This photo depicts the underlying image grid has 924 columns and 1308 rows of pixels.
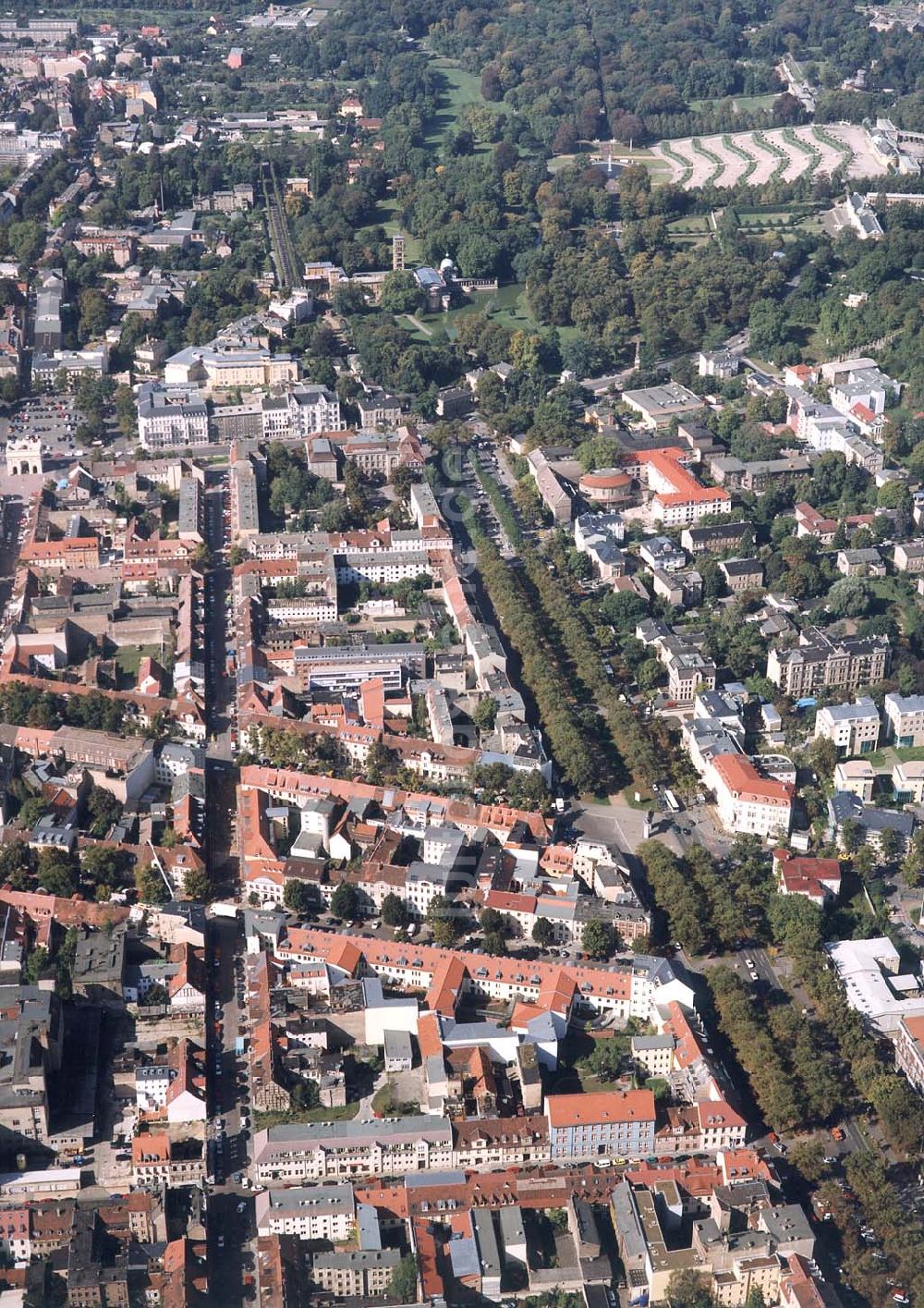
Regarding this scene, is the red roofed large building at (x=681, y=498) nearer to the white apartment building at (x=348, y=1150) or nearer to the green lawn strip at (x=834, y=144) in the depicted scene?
the white apartment building at (x=348, y=1150)

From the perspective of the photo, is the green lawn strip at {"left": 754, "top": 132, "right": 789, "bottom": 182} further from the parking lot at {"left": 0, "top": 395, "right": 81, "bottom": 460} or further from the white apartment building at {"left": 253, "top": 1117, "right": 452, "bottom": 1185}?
the white apartment building at {"left": 253, "top": 1117, "right": 452, "bottom": 1185}

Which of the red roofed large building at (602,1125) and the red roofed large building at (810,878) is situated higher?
the red roofed large building at (602,1125)

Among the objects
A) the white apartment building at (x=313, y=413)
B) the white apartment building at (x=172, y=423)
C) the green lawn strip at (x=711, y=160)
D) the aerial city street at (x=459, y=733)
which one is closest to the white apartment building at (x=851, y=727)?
the aerial city street at (x=459, y=733)

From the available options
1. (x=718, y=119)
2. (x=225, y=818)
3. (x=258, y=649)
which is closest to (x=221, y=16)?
(x=718, y=119)

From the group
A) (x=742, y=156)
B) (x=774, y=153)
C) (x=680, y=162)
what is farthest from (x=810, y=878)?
(x=774, y=153)

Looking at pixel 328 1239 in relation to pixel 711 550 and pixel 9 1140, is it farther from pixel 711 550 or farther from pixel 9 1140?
pixel 711 550

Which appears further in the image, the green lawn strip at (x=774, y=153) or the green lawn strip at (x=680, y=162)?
the green lawn strip at (x=680, y=162)

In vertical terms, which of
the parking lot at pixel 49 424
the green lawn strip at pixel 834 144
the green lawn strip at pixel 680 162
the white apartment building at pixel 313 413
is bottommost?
the green lawn strip at pixel 680 162
